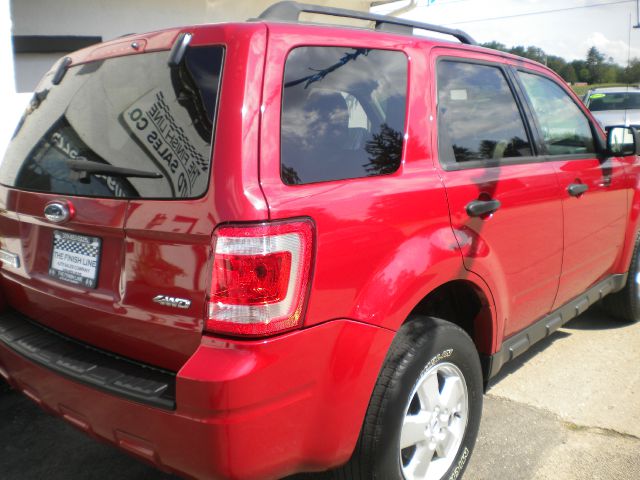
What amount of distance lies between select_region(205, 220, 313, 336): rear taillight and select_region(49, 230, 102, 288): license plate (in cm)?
58

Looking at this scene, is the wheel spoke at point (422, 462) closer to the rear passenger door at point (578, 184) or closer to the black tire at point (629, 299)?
the rear passenger door at point (578, 184)

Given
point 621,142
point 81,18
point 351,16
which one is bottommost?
point 621,142

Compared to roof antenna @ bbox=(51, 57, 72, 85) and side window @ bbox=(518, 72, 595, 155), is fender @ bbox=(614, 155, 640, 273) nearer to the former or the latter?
side window @ bbox=(518, 72, 595, 155)

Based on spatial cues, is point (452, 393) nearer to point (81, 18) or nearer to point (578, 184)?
point (578, 184)

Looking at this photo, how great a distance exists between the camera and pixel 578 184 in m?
3.45

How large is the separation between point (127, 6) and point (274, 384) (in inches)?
351

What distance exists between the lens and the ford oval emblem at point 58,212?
7.28 feet

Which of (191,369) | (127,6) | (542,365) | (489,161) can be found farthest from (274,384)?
(127,6)

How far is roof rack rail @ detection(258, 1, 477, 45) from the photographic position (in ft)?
7.54

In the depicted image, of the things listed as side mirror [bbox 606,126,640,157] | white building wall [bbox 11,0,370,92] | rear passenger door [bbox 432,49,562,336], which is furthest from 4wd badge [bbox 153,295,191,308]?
white building wall [bbox 11,0,370,92]

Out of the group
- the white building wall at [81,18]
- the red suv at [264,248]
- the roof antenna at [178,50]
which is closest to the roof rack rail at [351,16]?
the red suv at [264,248]

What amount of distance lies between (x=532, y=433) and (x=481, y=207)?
1.33m

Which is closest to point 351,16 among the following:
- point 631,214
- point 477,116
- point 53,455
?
point 477,116

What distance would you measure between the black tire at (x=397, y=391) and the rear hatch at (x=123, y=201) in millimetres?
697
